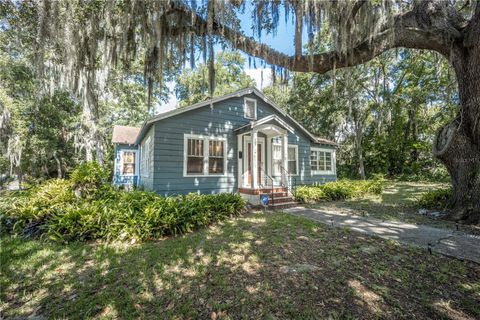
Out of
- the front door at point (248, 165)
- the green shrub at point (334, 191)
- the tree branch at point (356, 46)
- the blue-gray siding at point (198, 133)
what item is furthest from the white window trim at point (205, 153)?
the tree branch at point (356, 46)

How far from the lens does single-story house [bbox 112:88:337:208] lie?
25.7 ft

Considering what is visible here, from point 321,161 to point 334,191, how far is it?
3.61m

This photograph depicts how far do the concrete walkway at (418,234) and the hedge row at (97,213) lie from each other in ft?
10.3

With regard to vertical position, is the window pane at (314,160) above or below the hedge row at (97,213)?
above

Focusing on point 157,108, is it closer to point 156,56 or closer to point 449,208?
point 156,56

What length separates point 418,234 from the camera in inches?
183

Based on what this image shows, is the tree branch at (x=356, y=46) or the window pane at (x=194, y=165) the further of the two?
the window pane at (x=194, y=165)

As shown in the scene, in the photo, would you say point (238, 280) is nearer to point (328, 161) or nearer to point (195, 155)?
point (195, 155)

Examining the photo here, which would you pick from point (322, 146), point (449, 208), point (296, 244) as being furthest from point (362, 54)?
point (322, 146)

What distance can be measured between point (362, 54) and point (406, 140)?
18.5m

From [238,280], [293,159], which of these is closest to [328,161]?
[293,159]

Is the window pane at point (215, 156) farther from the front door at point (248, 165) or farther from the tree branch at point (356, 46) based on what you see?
the tree branch at point (356, 46)

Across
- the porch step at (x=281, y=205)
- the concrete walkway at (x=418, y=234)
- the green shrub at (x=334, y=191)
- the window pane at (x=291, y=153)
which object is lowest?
the concrete walkway at (x=418, y=234)

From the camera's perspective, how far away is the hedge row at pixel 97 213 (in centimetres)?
453
